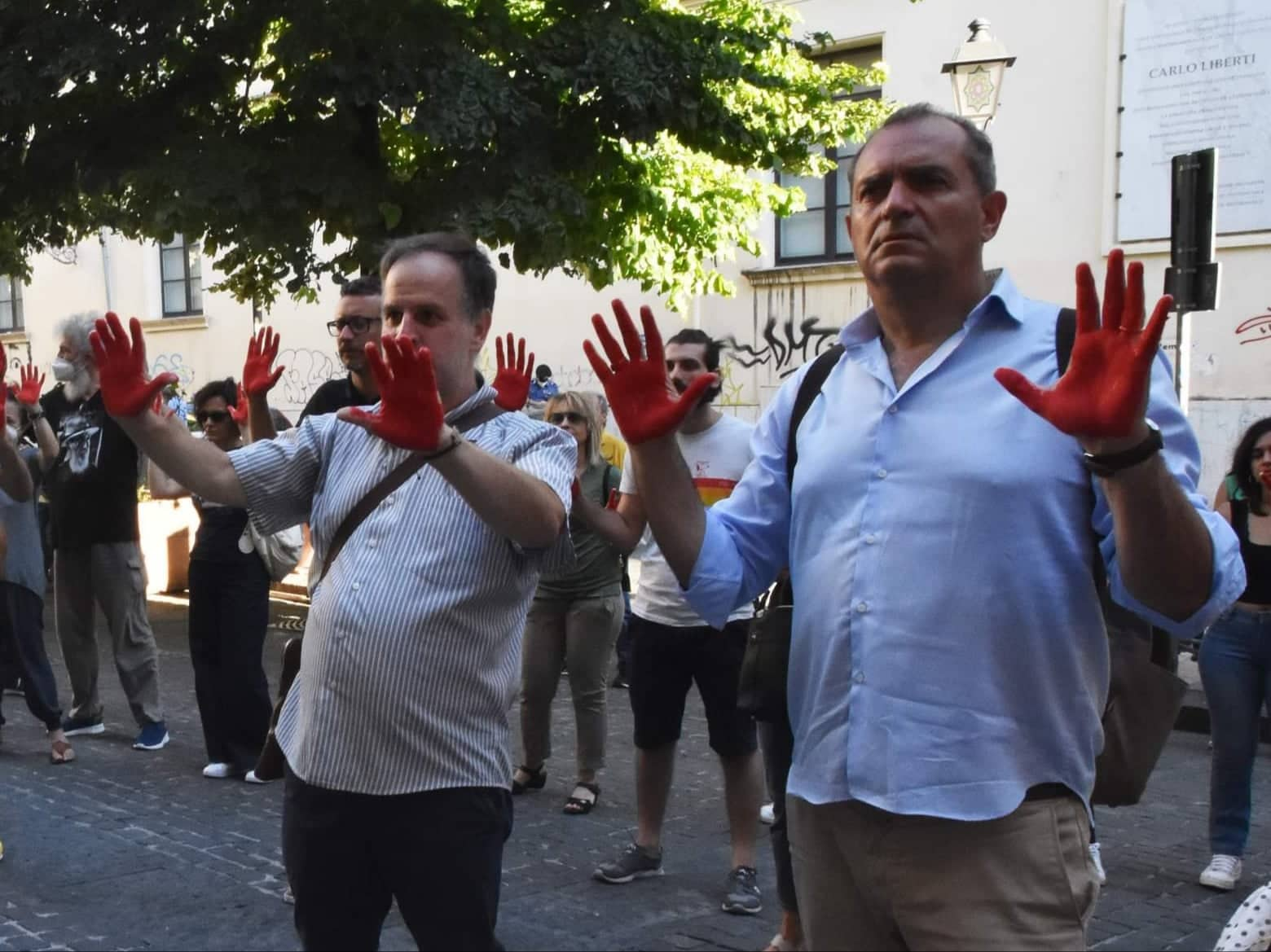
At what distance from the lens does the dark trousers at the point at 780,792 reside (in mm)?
4195

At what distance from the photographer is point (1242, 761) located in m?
5.49

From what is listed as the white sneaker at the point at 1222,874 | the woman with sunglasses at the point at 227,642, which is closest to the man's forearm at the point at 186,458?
the white sneaker at the point at 1222,874

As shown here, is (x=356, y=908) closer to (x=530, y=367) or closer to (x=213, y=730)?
(x=530, y=367)

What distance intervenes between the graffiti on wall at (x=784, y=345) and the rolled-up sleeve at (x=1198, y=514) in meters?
12.5

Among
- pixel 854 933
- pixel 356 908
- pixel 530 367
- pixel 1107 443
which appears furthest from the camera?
pixel 530 367

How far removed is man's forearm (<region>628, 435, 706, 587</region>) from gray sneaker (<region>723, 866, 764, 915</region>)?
2856 millimetres

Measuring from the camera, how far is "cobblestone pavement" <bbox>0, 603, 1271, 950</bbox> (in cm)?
477

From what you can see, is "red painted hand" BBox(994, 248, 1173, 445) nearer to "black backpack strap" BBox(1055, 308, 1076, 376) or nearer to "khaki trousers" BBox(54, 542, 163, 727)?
"black backpack strap" BBox(1055, 308, 1076, 376)

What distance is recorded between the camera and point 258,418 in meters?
4.03

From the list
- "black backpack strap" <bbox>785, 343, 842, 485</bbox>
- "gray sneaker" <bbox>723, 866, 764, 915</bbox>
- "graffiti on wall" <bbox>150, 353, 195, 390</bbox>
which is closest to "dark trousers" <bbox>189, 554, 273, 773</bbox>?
"gray sneaker" <bbox>723, 866, 764, 915</bbox>

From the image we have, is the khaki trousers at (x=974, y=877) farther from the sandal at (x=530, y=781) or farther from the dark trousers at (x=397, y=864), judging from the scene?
the sandal at (x=530, y=781)

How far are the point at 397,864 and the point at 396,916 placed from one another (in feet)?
7.60

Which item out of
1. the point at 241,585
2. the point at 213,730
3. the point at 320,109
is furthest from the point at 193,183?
the point at 213,730

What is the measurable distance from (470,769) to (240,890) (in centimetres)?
278
